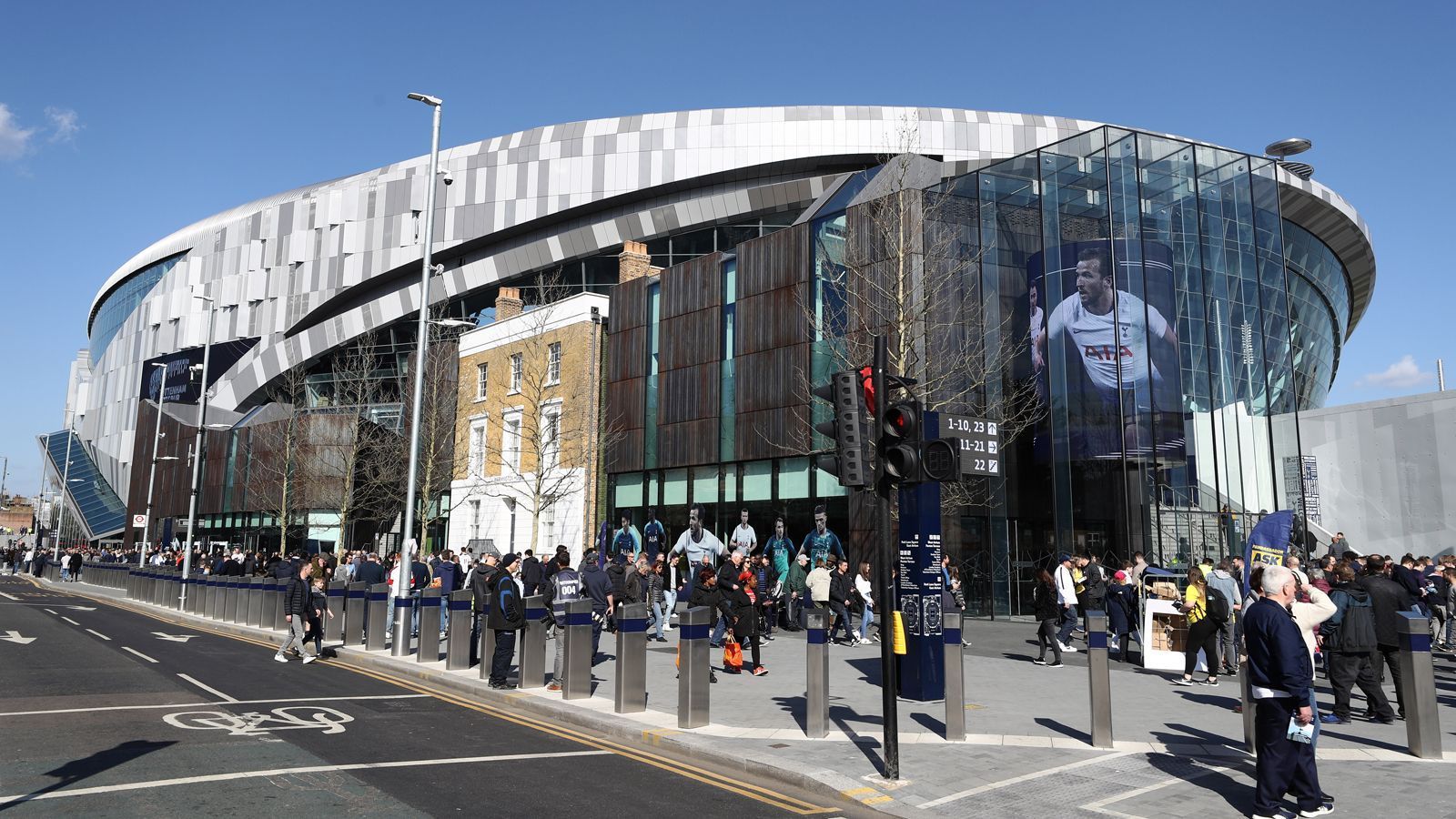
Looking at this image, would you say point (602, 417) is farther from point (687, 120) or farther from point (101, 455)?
point (101, 455)

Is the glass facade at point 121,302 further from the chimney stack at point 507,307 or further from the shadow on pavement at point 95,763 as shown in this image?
the shadow on pavement at point 95,763

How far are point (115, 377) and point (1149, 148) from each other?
99.1m

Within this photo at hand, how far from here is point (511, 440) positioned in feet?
125

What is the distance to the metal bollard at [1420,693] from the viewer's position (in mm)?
8773

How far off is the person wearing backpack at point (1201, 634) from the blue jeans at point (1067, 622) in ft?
7.67

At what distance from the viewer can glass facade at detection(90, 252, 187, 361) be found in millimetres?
94250

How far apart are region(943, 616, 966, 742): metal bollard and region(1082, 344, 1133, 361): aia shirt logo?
17.8 metres

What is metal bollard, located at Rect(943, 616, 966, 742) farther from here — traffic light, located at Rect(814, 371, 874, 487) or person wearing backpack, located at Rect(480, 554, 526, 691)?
person wearing backpack, located at Rect(480, 554, 526, 691)

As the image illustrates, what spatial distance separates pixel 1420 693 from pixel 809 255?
22.0 m

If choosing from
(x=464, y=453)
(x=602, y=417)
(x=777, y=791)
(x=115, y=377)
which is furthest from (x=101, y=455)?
(x=777, y=791)

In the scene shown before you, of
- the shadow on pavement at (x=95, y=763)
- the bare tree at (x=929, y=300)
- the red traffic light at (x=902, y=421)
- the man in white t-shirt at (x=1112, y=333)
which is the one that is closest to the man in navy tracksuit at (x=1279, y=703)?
the red traffic light at (x=902, y=421)

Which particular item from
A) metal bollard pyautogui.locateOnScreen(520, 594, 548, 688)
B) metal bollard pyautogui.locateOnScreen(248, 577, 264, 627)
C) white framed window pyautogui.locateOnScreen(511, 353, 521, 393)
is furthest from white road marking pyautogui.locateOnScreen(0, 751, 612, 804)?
white framed window pyautogui.locateOnScreen(511, 353, 521, 393)

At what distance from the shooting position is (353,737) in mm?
9516

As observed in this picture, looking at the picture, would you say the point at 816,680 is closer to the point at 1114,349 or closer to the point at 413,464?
the point at 413,464
